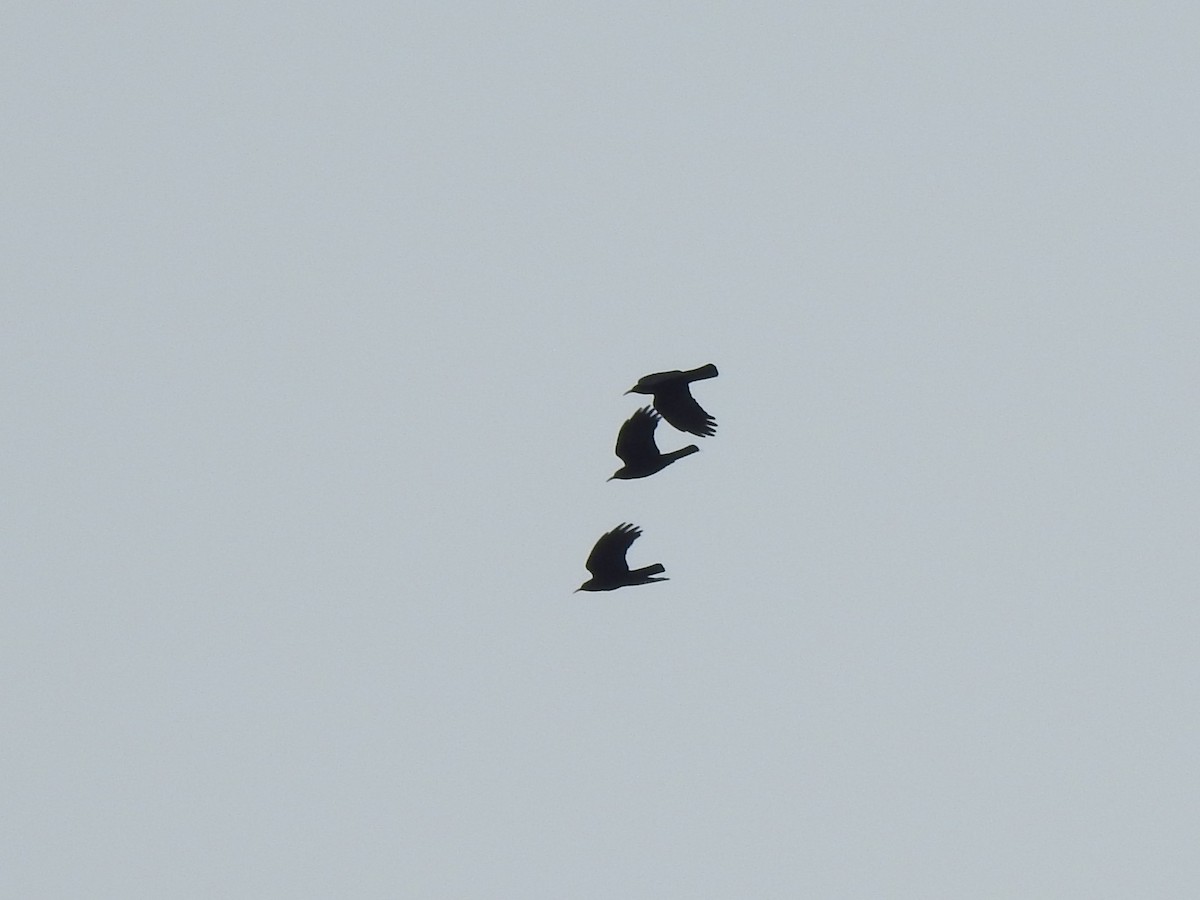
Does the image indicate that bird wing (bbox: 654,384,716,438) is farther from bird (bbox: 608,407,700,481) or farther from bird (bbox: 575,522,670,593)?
bird (bbox: 575,522,670,593)

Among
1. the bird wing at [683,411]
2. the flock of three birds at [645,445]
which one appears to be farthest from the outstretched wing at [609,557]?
the bird wing at [683,411]

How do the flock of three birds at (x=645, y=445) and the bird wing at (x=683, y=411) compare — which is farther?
the bird wing at (x=683, y=411)

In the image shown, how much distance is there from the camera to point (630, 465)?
2895cm

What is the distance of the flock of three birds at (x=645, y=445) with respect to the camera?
28188 mm

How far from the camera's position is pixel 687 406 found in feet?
97.6

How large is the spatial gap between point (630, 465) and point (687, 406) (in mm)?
1668

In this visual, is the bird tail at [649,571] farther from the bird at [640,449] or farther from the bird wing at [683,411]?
the bird wing at [683,411]

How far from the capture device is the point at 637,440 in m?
29.0

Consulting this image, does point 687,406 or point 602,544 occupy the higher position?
point 687,406

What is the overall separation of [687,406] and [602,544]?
10.5 feet

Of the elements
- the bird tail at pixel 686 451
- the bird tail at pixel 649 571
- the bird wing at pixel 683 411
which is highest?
the bird wing at pixel 683 411

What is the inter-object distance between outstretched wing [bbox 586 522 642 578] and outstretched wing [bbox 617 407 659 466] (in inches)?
55.0

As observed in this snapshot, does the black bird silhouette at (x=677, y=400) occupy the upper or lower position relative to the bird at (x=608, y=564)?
upper

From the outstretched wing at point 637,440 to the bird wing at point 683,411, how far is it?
0.34m
